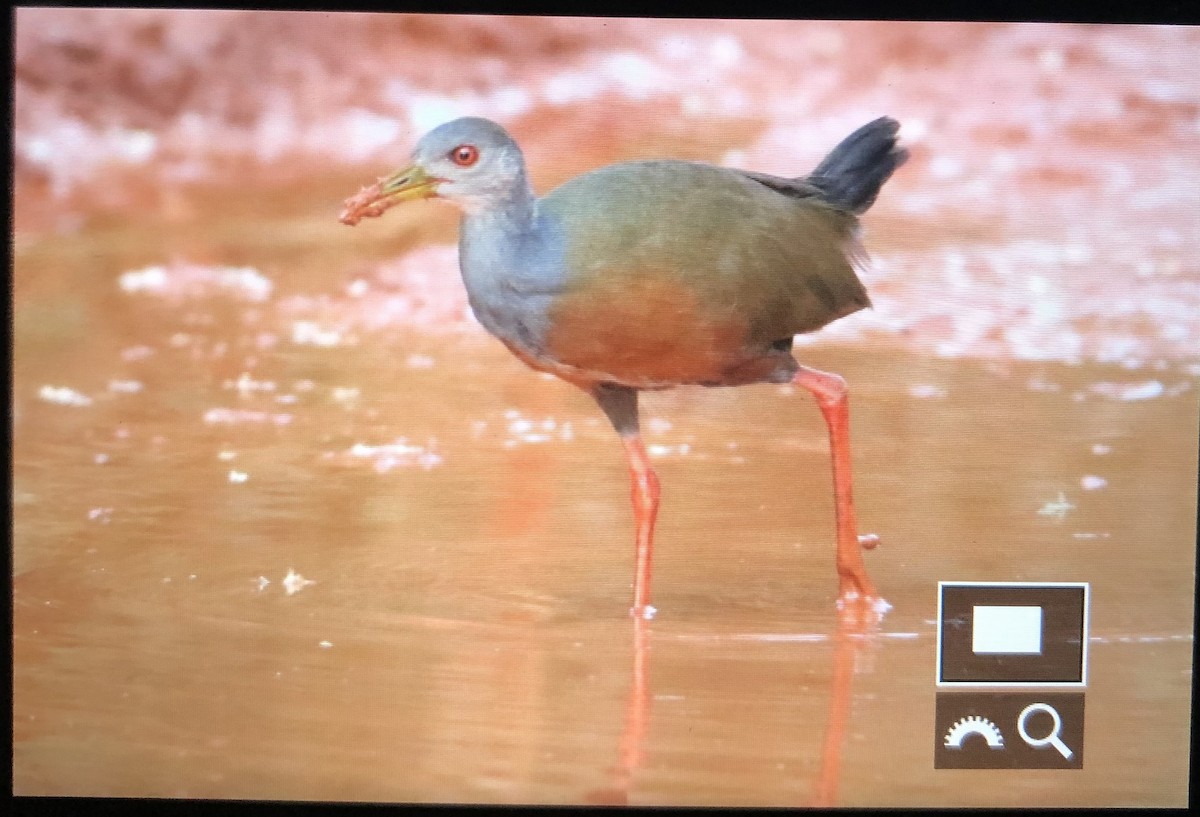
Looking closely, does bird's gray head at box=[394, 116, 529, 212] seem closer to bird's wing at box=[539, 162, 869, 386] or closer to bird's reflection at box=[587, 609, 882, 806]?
bird's wing at box=[539, 162, 869, 386]

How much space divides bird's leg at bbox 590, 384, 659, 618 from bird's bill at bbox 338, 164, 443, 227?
412mm

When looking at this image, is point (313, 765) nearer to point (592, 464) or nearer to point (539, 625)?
point (539, 625)

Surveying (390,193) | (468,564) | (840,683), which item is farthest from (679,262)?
(840,683)

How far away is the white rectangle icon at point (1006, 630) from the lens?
193cm

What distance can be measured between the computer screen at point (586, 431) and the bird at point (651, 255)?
1 centimetres

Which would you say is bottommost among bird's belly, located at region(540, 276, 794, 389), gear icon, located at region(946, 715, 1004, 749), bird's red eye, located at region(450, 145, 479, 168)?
gear icon, located at region(946, 715, 1004, 749)

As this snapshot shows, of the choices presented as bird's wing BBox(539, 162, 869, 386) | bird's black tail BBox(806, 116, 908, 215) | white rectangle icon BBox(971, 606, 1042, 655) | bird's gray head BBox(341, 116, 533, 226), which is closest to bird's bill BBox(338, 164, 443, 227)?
bird's gray head BBox(341, 116, 533, 226)

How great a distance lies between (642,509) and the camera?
75.9 inches

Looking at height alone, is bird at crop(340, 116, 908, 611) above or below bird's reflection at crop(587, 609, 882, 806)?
above

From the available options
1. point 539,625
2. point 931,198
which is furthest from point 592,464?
point 931,198

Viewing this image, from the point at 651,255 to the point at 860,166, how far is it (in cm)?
36

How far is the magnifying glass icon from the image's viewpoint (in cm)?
194

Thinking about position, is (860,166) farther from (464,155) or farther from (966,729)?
(966,729)

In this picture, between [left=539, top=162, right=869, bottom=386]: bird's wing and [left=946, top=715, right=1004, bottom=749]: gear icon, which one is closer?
[left=539, top=162, right=869, bottom=386]: bird's wing
